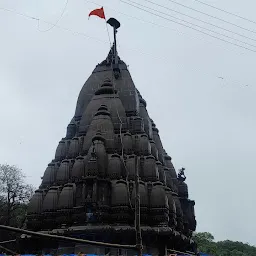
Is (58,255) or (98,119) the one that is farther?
(98,119)

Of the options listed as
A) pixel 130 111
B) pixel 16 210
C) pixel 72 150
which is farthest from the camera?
pixel 16 210

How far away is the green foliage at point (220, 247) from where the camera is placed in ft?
223

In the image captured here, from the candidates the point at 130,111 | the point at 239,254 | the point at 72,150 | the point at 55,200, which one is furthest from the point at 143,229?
the point at 239,254

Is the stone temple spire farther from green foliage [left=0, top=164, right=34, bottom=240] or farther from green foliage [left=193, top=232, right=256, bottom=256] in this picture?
green foliage [left=193, top=232, right=256, bottom=256]

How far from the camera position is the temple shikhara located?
81.2 feet

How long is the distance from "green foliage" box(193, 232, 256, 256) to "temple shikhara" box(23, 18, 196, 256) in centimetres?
3863

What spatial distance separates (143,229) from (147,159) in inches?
230

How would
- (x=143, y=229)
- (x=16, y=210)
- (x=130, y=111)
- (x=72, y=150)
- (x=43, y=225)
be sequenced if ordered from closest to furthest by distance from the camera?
1. (x=143, y=229)
2. (x=43, y=225)
3. (x=72, y=150)
4. (x=130, y=111)
5. (x=16, y=210)

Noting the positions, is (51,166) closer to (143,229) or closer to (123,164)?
(123,164)

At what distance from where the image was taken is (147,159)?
28359 mm

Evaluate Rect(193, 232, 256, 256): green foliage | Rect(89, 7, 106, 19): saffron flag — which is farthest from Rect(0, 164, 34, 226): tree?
Rect(193, 232, 256, 256): green foliage

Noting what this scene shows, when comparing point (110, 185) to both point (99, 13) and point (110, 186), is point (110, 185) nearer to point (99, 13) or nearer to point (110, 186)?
point (110, 186)

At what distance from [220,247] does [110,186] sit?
69857mm

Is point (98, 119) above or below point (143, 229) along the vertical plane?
above
